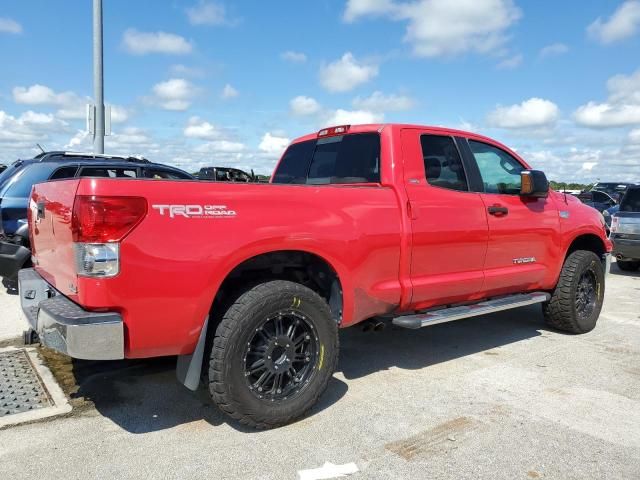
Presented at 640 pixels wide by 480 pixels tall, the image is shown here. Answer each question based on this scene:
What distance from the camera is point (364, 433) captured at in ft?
11.1

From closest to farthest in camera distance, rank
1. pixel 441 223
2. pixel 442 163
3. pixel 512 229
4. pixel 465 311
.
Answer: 1. pixel 441 223
2. pixel 465 311
3. pixel 442 163
4. pixel 512 229

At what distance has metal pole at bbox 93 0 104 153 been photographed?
32.9ft

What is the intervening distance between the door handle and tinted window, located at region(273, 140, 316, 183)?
166 centimetres

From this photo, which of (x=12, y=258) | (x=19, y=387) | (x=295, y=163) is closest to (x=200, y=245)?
(x=19, y=387)

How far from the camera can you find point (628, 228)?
1011 centimetres

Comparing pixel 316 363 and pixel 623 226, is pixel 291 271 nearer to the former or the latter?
pixel 316 363

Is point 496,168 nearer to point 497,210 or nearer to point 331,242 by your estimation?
point 497,210

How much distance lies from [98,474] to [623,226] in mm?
10145

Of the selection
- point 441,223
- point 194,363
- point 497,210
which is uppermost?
point 497,210

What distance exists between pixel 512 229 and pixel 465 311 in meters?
1.01

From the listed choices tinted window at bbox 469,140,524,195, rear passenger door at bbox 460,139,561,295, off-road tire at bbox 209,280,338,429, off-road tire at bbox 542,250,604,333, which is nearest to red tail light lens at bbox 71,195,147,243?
off-road tire at bbox 209,280,338,429

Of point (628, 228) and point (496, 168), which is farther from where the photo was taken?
point (628, 228)

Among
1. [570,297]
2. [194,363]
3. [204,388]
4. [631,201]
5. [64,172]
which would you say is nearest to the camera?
[194,363]

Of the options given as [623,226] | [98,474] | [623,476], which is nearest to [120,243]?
[98,474]
